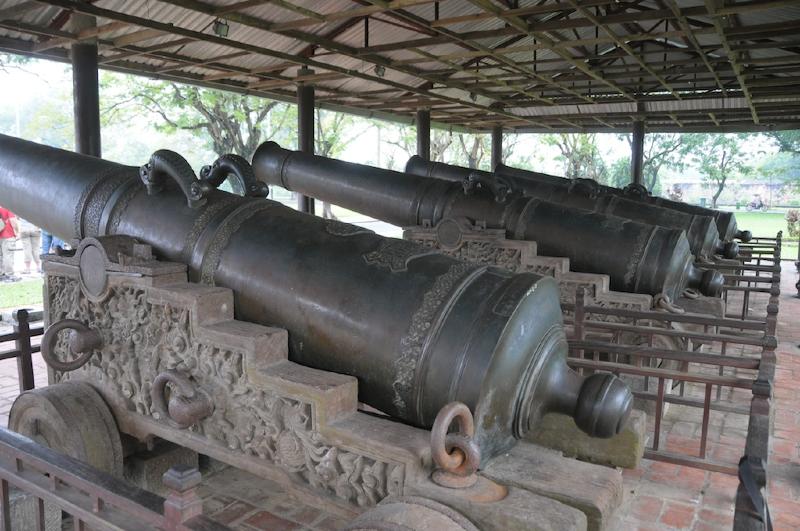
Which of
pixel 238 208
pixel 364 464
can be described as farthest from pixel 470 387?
pixel 238 208

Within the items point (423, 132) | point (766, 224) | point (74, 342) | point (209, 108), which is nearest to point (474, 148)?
point (209, 108)

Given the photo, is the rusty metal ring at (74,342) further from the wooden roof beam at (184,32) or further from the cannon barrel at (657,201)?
the cannon barrel at (657,201)

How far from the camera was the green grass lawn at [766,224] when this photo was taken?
69.0ft

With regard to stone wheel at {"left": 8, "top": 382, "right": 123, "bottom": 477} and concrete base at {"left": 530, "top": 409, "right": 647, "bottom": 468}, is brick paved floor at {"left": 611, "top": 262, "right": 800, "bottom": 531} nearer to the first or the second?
concrete base at {"left": 530, "top": 409, "right": 647, "bottom": 468}

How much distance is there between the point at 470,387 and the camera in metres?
2.19

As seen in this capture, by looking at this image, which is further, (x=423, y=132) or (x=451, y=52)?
(x=423, y=132)

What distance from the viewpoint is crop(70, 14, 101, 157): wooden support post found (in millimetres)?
6145

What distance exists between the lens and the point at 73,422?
9.72ft

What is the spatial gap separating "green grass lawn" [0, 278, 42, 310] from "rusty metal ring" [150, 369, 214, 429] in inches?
259

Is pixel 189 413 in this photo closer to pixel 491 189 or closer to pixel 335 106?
pixel 491 189

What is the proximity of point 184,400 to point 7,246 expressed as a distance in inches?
407

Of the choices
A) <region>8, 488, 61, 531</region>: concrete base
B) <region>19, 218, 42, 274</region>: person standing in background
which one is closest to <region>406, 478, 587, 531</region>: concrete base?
<region>8, 488, 61, 531</region>: concrete base

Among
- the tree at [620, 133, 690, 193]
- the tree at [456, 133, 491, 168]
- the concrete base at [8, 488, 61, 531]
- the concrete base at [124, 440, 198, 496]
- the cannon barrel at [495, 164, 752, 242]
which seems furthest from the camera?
the tree at [620, 133, 690, 193]

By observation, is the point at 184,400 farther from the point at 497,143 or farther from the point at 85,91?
the point at 497,143
